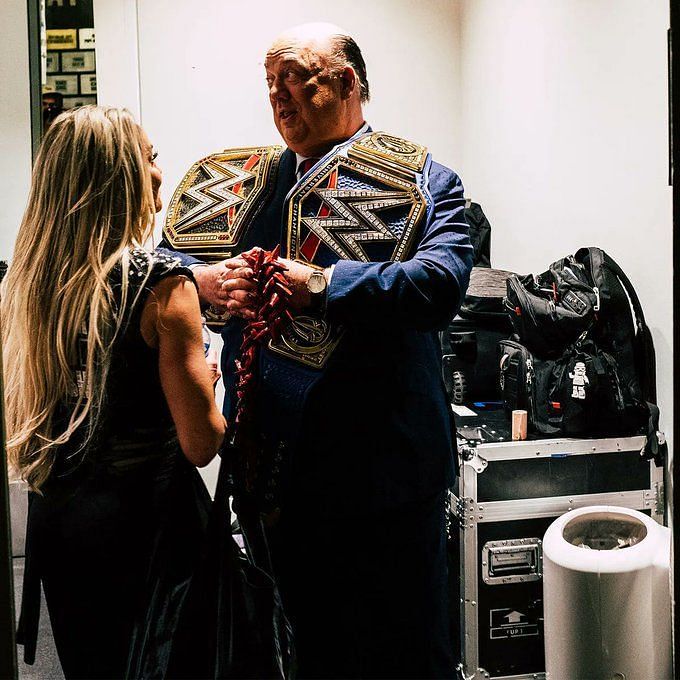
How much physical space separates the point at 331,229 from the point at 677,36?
0.61m

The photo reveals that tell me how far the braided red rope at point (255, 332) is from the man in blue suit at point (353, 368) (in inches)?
0.7

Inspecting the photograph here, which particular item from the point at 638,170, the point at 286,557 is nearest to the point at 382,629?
the point at 286,557

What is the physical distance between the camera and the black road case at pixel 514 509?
7.31ft

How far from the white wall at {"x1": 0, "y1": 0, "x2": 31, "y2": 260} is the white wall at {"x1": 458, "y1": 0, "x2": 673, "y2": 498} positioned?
873 millimetres

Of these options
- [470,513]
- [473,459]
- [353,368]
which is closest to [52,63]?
[353,368]

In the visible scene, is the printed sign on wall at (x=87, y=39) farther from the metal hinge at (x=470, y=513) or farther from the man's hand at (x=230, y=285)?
the metal hinge at (x=470, y=513)

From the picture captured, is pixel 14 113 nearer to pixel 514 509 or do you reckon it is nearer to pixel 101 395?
pixel 101 395

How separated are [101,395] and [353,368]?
0.41m

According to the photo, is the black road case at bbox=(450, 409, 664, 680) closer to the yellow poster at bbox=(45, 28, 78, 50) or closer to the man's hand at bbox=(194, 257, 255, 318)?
the man's hand at bbox=(194, 257, 255, 318)

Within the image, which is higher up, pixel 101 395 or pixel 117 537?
pixel 101 395

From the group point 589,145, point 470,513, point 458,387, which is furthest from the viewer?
point 470,513

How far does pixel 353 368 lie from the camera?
4.70 feet

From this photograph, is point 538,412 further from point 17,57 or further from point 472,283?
point 17,57

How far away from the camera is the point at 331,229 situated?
1.39m
